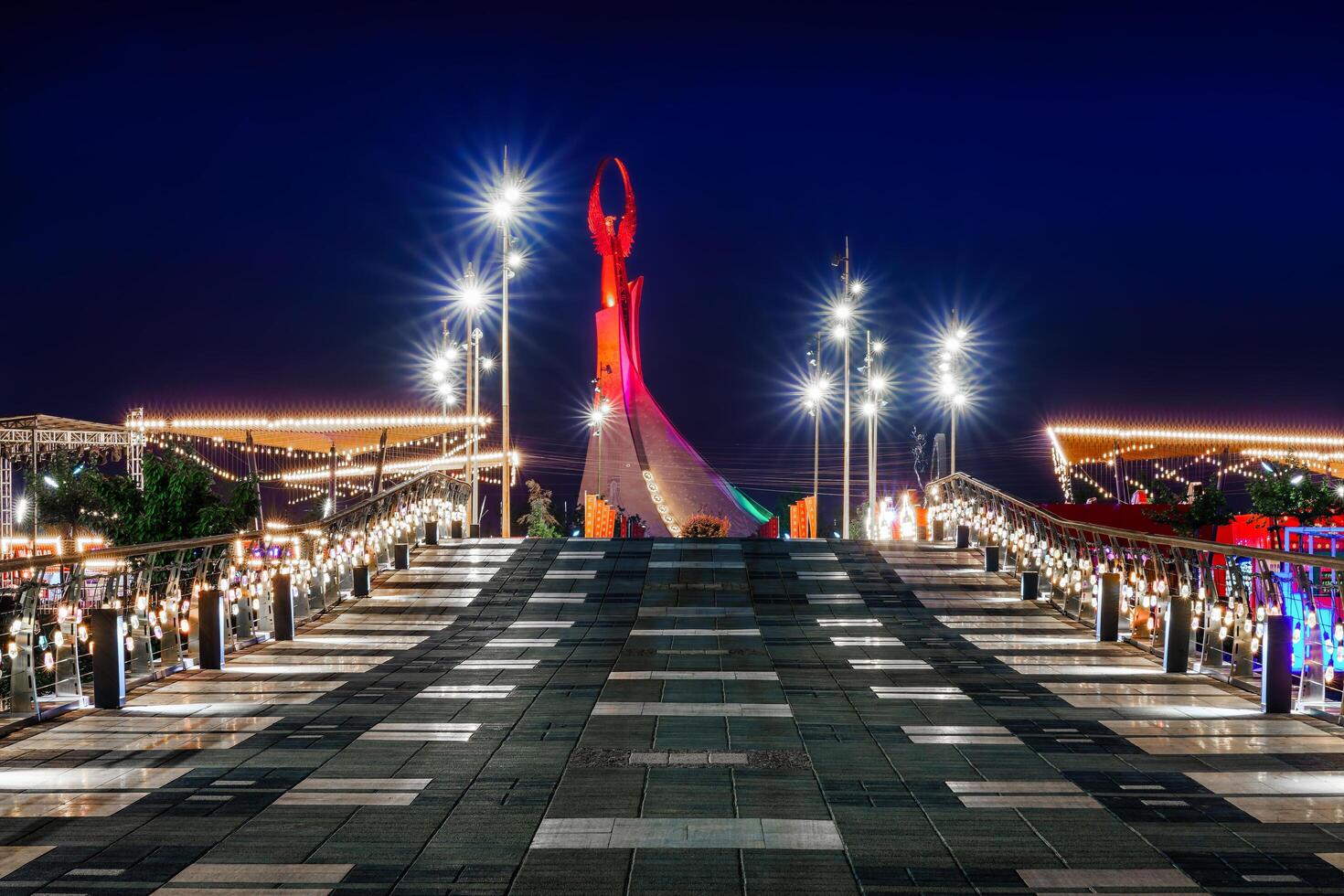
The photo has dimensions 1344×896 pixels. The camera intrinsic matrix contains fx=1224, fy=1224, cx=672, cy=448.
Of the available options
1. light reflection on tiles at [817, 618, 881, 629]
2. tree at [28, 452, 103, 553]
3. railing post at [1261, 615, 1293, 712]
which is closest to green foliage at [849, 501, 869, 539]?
tree at [28, 452, 103, 553]

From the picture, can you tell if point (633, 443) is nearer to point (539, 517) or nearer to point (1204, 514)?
point (539, 517)

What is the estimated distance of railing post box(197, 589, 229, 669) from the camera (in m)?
10.9

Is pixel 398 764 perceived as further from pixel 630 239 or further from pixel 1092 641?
pixel 630 239

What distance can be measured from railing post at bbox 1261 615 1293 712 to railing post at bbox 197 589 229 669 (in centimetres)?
856

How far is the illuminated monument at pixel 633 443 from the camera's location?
49.4 meters

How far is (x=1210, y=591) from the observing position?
1102cm

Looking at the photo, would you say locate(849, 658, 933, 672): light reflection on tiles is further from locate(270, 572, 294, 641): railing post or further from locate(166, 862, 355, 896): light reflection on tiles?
locate(166, 862, 355, 896): light reflection on tiles

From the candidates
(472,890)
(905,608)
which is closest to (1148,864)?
(472,890)

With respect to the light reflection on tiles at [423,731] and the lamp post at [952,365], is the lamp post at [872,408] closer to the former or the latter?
the lamp post at [952,365]

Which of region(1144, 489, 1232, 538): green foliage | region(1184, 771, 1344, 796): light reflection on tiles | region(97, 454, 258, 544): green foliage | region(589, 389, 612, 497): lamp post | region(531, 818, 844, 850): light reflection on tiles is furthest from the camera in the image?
region(589, 389, 612, 497): lamp post

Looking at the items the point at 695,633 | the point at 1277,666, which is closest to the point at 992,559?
→ the point at 695,633

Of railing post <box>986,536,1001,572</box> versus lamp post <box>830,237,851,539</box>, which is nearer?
railing post <box>986,536,1001,572</box>

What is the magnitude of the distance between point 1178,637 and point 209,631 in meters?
8.60

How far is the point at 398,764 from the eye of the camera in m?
6.95
